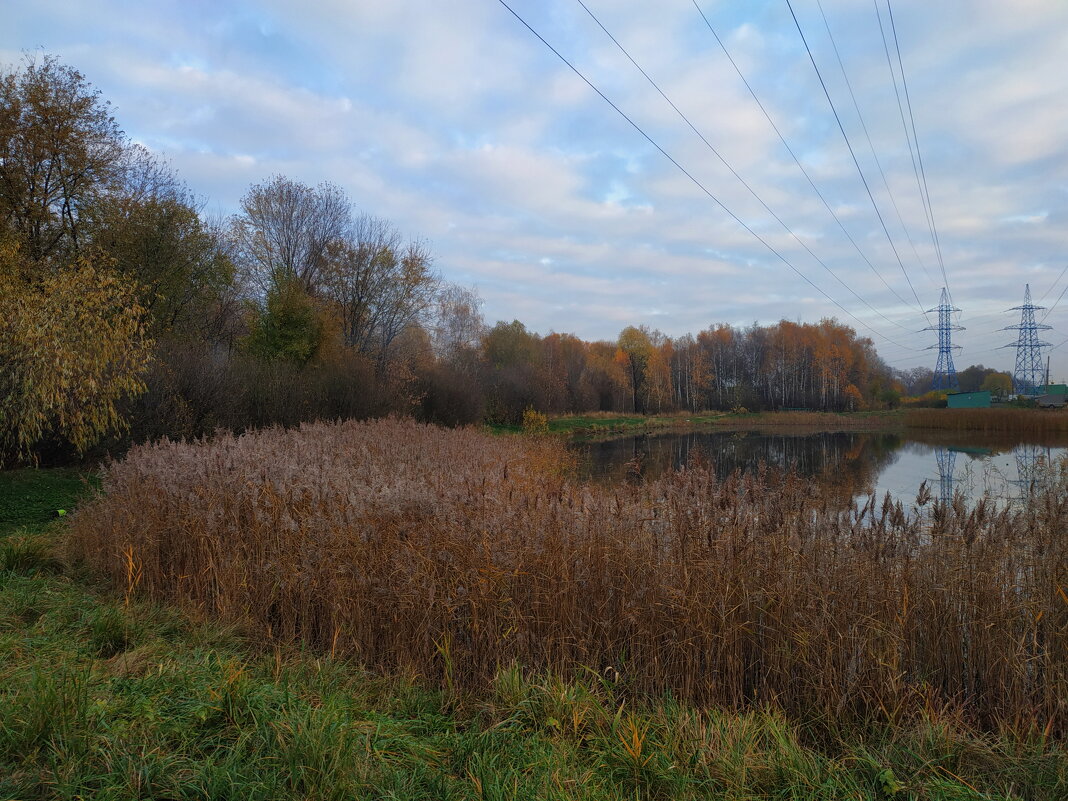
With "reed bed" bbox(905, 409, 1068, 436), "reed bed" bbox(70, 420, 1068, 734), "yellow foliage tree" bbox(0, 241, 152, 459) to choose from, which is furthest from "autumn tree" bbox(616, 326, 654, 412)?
"reed bed" bbox(70, 420, 1068, 734)

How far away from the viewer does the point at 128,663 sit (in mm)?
3398

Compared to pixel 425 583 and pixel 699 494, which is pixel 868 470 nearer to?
pixel 699 494

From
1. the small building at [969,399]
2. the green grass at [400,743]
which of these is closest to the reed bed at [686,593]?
the green grass at [400,743]

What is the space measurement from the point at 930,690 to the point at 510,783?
8.33ft

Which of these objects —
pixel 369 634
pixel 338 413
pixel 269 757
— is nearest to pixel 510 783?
pixel 269 757

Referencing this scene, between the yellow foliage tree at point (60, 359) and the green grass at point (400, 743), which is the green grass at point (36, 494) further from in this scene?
the green grass at point (400, 743)

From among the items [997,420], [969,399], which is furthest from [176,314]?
[969,399]

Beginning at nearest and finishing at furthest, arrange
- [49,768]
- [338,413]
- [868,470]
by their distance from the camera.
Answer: [49,768] → [868,470] → [338,413]

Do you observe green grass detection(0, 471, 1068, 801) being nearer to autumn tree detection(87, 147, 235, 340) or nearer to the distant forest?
the distant forest

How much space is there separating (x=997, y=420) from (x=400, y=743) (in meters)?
37.9

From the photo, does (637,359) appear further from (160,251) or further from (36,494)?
(36,494)

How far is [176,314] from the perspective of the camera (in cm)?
1911

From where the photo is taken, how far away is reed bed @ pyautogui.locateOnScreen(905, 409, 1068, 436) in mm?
27188

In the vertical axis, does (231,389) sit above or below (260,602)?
above
